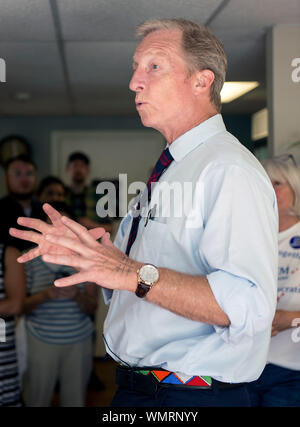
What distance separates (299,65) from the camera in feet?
9.02

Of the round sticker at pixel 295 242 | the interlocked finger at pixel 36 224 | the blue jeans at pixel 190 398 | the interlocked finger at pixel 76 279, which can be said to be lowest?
the blue jeans at pixel 190 398

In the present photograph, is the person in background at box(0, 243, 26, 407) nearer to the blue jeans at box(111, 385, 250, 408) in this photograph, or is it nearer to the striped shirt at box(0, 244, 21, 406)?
the striped shirt at box(0, 244, 21, 406)

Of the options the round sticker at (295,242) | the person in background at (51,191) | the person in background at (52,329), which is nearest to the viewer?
→ the round sticker at (295,242)

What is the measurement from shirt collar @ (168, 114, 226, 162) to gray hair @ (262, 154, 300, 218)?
38.5 inches

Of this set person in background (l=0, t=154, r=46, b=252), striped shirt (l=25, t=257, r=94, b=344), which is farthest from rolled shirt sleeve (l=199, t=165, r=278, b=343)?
person in background (l=0, t=154, r=46, b=252)

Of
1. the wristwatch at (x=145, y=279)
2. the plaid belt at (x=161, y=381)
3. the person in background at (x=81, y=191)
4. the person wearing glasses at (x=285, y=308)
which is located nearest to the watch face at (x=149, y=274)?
the wristwatch at (x=145, y=279)

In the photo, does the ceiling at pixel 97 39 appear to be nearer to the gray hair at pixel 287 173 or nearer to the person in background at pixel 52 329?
the gray hair at pixel 287 173

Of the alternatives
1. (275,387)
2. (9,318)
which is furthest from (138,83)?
(9,318)

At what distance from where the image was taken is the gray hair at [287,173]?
2.15 m

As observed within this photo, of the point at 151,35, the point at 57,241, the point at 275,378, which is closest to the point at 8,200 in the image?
the point at 275,378

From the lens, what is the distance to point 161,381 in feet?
3.83

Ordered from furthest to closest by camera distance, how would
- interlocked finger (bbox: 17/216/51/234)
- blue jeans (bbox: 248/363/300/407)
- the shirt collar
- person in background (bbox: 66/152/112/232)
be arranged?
person in background (bbox: 66/152/112/232)
blue jeans (bbox: 248/363/300/407)
the shirt collar
interlocked finger (bbox: 17/216/51/234)

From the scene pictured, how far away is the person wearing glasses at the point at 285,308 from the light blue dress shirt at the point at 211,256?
817mm

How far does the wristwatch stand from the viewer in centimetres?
100
